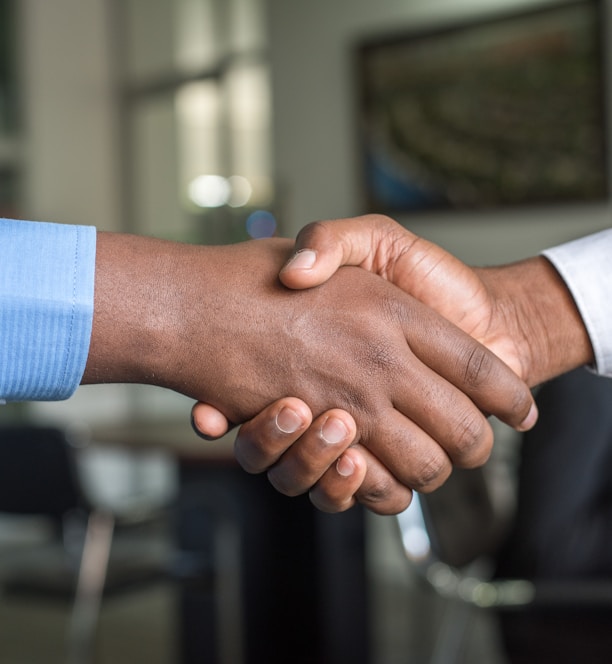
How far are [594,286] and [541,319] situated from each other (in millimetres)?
95

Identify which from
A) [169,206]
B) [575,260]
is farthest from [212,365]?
[169,206]

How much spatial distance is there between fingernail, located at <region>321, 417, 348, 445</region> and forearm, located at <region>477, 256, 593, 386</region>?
35cm

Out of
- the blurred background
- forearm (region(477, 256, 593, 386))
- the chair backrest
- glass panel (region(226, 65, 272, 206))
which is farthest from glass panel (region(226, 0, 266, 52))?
forearm (region(477, 256, 593, 386))

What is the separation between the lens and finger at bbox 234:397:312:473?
1.32 meters

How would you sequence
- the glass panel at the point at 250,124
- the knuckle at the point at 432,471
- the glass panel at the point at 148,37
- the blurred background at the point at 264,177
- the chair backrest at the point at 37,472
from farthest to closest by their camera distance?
1. the glass panel at the point at 148,37
2. the glass panel at the point at 250,124
3. the blurred background at the point at 264,177
4. the chair backrest at the point at 37,472
5. the knuckle at the point at 432,471

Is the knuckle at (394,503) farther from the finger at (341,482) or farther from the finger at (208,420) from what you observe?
the finger at (208,420)

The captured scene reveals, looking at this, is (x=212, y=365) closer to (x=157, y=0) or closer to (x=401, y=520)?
(x=401, y=520)

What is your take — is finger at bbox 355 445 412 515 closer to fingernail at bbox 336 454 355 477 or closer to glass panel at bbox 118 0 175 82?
fingernail at bbox 336 454 355 477

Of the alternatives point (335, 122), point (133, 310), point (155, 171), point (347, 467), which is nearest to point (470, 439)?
point (347, 467)

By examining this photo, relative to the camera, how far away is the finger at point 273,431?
4.33 feet

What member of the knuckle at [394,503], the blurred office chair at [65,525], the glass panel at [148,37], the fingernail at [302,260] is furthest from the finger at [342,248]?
the glass panel at [148,37]

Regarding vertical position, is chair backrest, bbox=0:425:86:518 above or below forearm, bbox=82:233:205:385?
below

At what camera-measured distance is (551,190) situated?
419cm

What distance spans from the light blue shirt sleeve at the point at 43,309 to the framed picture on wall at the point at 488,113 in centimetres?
324
